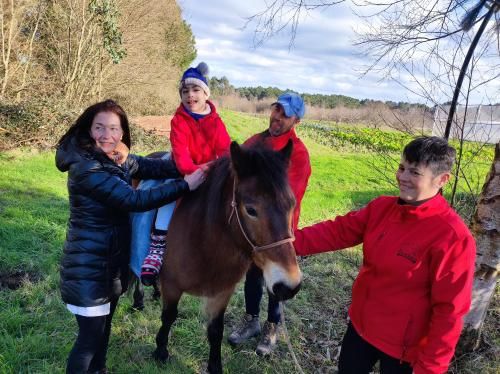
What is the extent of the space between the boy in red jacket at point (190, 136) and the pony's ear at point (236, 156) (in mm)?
760

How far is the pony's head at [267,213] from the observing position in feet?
6.85

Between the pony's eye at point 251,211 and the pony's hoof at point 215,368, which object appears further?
the pony's hoof at point 215,368

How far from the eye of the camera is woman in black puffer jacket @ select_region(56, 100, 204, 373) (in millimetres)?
2268

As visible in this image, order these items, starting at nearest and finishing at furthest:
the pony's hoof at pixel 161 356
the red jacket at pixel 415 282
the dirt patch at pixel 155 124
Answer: the red jacket at pixel 415 282, the pony's hoof at pixel 161 356, the dirt patch at pixel 155 124

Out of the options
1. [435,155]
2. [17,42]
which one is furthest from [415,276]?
[17,42]

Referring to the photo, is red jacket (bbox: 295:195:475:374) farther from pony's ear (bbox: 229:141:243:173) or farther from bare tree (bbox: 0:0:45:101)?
bare tree (bbox: 0:0:45:101)

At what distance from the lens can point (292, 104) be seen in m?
3.09

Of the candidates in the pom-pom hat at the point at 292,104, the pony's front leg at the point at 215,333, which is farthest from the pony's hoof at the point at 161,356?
the pom-pom hat at the point at 292,104

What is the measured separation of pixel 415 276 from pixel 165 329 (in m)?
2.21

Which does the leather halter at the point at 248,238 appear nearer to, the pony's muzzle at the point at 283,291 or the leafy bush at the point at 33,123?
the pony's muzzle at the point at 283,291

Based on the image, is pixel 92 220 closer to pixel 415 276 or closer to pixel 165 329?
pixel 165 329

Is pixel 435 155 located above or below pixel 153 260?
above

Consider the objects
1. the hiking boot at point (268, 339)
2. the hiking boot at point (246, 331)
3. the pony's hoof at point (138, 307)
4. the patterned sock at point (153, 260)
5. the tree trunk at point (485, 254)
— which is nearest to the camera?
the patterned sock at point (153, 260)

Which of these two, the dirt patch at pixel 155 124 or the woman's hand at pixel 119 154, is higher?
the dirt patch at pixel 155 124
